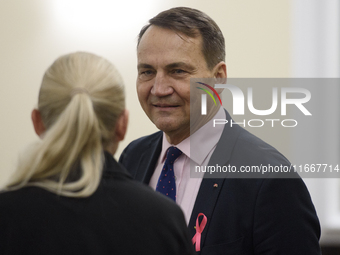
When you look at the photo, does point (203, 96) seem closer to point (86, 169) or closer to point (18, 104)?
point (86, 169)

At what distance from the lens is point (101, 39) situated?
2.48 metres

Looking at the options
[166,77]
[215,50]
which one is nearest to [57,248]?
[166,77]

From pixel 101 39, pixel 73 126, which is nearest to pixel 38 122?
pixel 73 126

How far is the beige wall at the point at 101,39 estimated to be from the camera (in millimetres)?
2455

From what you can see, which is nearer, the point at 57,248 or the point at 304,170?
the point at 57,248

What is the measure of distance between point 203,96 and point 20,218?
0.88 meters

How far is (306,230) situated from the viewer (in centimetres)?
120

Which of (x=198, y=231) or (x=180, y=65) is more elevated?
(x=180, y=65)

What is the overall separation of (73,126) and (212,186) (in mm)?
620

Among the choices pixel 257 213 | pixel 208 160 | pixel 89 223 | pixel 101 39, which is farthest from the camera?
pixel 101 39

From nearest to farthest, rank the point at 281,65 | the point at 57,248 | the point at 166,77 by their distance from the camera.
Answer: the point at 57,248 → the point at 166,77 → the point at 281,65

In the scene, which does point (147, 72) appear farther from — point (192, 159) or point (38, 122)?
point (38, 122)

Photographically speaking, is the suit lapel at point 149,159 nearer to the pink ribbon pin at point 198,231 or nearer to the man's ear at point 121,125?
the pink ribbon pin at point 198,231

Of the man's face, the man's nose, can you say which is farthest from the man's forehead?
the man's nose
